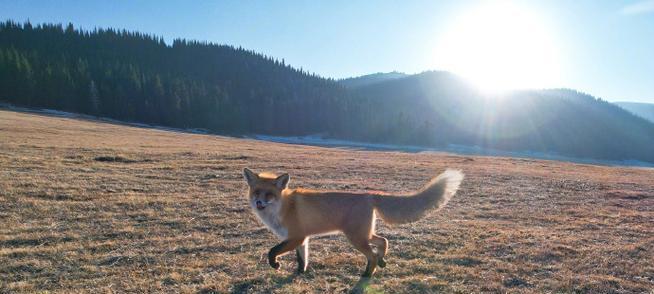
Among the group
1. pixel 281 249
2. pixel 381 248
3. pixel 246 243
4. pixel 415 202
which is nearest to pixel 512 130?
pixel 415 202

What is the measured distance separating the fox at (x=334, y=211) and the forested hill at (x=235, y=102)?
105938mm

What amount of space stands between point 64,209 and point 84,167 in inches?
345

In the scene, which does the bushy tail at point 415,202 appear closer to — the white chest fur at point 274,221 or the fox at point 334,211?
the fox at point 334,211

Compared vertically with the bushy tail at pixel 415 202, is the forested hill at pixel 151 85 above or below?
above

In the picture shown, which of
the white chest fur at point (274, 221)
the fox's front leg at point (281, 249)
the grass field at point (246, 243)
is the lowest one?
the grass field at point (246, 243)

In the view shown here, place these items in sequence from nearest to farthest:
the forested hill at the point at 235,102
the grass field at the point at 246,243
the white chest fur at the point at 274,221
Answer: the grass field at the point at 246,243 → the white chest fur at the point at 274,221 → the forested hill at the point at 235,102

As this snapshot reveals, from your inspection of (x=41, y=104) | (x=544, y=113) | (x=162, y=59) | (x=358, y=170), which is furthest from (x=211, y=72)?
(x=358, y=170)

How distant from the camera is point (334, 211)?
7680mm

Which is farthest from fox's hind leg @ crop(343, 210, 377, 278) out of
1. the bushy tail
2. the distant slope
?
the distant slope

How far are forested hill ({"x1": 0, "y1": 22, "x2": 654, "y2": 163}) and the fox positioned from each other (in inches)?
4171

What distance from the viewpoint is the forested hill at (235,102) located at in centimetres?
9919

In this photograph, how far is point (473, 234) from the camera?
1104cm

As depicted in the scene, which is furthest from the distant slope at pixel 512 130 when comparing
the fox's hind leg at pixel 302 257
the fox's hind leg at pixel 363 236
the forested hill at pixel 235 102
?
the fox's hind leg at pixel 363 236

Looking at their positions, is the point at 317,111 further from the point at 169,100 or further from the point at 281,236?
the point at 281,236
